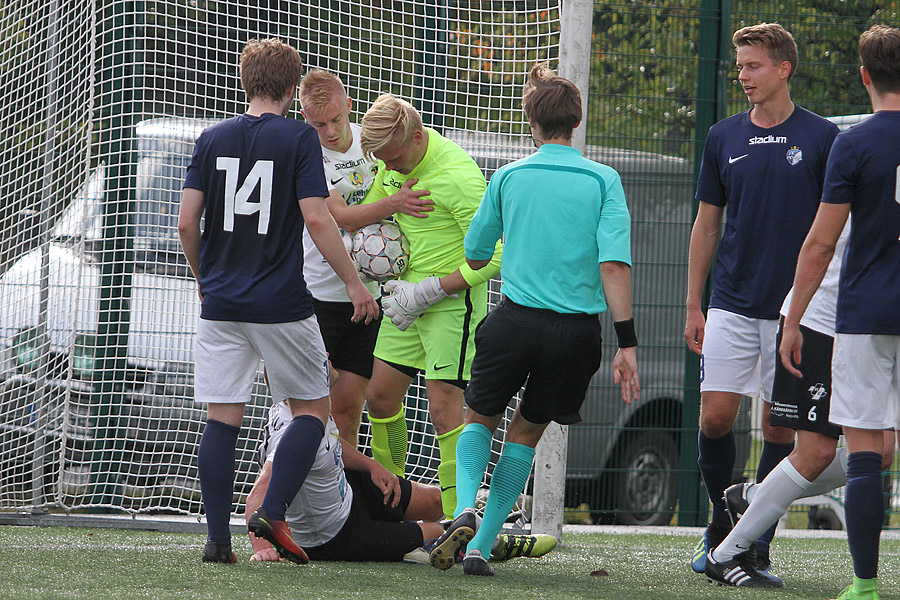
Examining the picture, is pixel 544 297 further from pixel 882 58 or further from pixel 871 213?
pixel 882 58

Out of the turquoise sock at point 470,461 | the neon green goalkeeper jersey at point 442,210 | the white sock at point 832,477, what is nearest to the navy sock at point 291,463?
the turquoise sock at point 470,461

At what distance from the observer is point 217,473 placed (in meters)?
3.99

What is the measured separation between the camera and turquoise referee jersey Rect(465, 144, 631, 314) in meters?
3.81

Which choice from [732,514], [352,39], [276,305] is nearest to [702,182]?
[732,514]

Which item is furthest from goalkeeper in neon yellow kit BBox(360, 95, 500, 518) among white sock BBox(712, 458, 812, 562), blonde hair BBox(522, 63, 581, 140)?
white sock BBox(712, 458, 812, 562)

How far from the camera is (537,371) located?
385 cm

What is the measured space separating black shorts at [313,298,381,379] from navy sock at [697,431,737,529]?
65.6 inches

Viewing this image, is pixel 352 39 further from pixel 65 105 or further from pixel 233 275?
pixel 233 275

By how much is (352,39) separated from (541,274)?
2.98 m

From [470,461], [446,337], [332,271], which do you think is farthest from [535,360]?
[332,271]

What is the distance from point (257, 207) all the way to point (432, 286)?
889 millimetres

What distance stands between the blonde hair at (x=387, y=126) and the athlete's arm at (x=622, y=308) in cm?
117

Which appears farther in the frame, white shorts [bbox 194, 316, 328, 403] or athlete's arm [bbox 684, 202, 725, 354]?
athlete's arm [bbox 684, 202, 725, 354]

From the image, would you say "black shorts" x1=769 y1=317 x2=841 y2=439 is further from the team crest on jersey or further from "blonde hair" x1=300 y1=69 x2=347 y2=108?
"blonde hair" x1=300 y1=69 x2=347 y2=108
